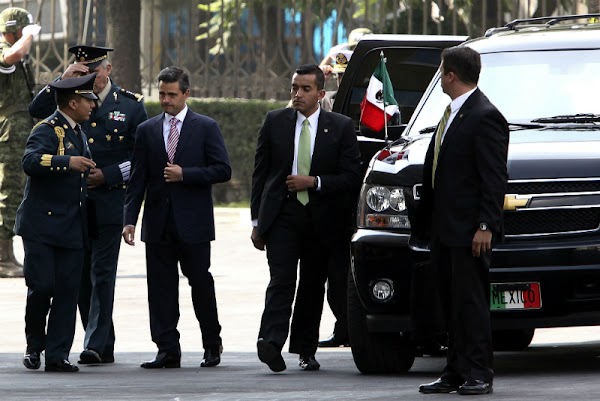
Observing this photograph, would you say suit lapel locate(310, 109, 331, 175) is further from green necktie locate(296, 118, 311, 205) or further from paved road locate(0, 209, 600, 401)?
paved road locate(0, 209, 600, 401)

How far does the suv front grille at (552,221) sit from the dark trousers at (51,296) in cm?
282

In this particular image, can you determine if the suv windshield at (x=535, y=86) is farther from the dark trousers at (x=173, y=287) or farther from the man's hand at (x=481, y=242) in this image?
the man's hand at (x=481, y=242)

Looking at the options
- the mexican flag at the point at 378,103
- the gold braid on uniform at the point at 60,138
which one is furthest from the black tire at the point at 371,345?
the gold braid on uniform at the point at 60,138

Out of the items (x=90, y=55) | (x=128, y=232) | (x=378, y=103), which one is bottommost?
(x=128, y=232)

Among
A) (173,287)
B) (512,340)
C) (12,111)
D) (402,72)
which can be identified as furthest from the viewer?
(12,111)

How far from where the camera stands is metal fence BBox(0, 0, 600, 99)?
2428 cm

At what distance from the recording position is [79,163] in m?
10.3

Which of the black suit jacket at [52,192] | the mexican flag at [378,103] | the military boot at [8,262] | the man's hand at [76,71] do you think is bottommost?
the military boot at [8,262]

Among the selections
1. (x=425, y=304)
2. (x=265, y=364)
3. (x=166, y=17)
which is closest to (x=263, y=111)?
(x=166, y=17)

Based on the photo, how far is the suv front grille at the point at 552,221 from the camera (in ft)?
30.0

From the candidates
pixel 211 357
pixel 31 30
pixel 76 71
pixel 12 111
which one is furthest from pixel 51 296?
pixel 12 111

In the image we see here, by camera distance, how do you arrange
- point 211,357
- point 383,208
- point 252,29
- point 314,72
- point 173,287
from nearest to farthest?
point 383,208 < point 314,72 < point 211,357 < point 173,287 < point 252,29

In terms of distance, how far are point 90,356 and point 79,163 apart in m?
1.28

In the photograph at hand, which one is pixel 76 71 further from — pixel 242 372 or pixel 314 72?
pixel 242 372
